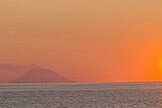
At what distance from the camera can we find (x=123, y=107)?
253 feet

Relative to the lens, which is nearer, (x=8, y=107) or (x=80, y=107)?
(x=80, y=107)

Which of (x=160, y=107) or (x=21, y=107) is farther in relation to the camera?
(x=21, y=107)

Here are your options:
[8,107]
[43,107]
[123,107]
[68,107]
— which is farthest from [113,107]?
[8,107]

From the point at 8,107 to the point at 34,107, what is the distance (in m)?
5.76

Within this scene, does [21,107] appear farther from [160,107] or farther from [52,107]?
[160,107]

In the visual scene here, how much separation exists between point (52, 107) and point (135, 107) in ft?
48.9

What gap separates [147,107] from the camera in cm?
7650

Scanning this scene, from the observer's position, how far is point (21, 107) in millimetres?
82312

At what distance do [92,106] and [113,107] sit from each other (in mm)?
4284

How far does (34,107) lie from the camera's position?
8119cm

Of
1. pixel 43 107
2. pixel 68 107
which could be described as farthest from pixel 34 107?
pixel 68 107

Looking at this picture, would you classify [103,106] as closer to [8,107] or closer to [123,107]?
[123,107]

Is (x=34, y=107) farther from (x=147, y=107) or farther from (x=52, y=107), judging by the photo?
(x=147, y=107)

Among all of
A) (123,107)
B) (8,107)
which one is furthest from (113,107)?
(8,107)
